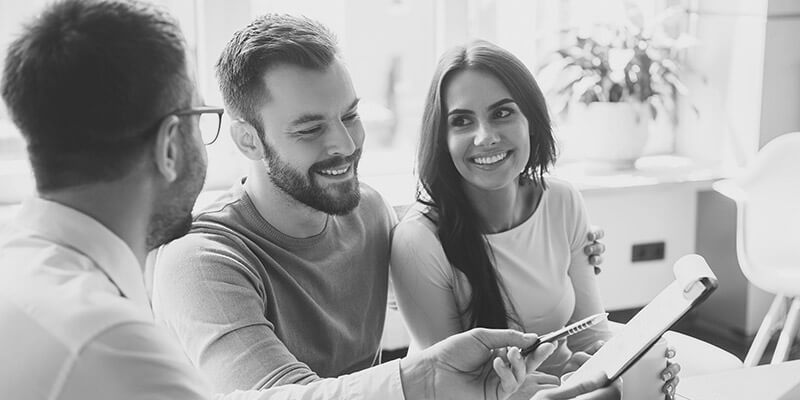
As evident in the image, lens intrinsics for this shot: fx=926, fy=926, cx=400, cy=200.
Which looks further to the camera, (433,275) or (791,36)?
(791,36)

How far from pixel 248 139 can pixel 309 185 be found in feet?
0.51

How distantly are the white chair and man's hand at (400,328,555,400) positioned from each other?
1.77m

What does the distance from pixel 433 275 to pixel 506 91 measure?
1.41ft

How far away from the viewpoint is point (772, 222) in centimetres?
305

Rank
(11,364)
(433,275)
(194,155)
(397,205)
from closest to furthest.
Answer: (11,364)
(194,155)
(433,275)
(397,205)

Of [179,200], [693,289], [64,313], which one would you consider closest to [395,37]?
[693,289]

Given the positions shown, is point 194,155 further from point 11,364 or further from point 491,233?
point 491,233

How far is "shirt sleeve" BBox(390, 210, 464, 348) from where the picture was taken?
1914 mm

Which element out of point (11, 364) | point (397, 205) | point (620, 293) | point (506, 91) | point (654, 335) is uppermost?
point (506, 91)

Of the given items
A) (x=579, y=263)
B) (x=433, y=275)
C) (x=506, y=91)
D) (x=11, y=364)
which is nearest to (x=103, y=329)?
(x=11, y=364)

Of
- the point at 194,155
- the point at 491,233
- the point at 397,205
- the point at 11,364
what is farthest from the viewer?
the point at 397,205

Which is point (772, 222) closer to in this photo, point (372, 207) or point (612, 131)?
point (612, 131)

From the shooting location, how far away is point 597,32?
3680 mm

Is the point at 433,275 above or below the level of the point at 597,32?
below
